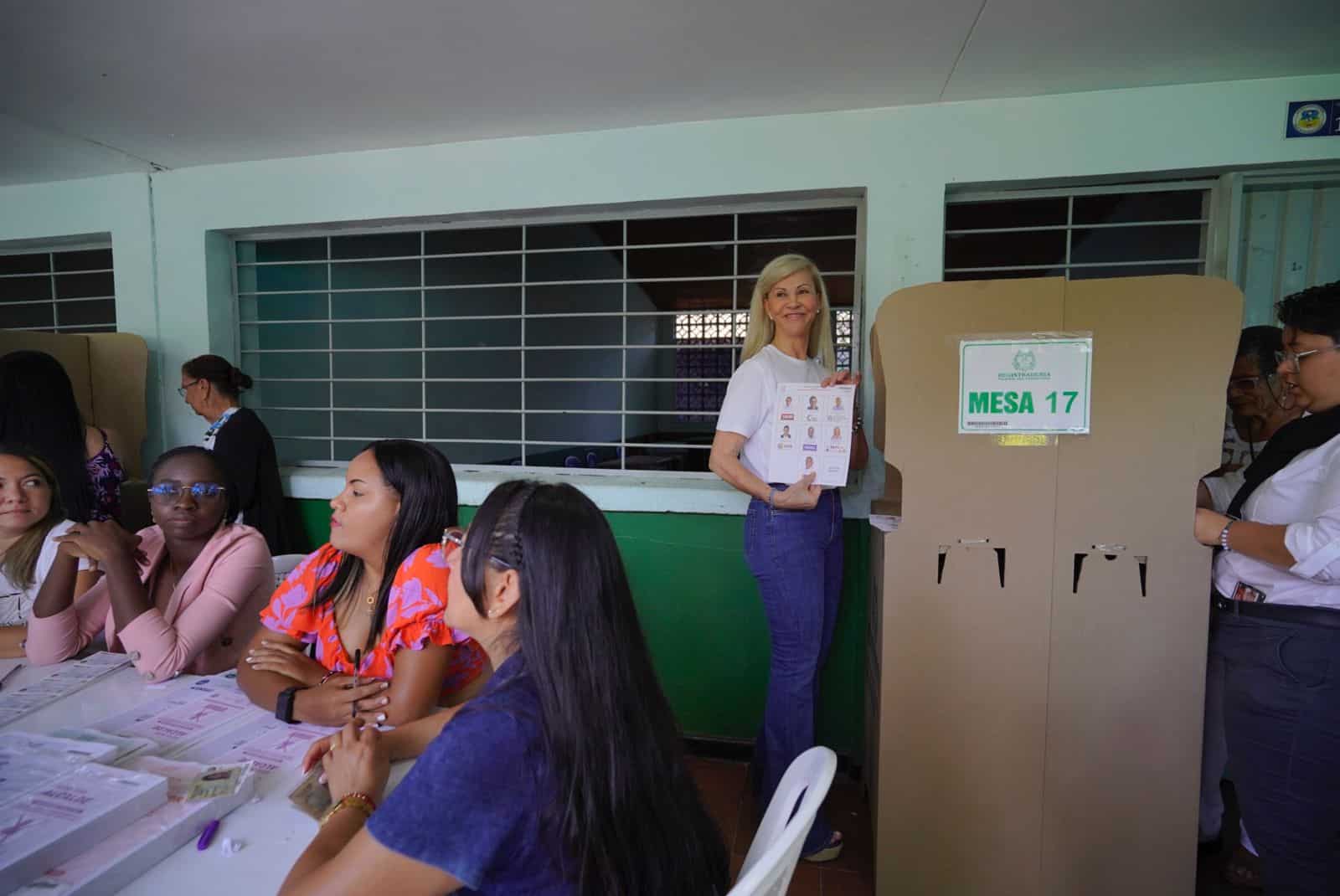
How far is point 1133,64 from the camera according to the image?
215cm

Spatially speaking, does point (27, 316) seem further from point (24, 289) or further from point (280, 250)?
point (280, 250)

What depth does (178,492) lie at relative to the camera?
1.77 m

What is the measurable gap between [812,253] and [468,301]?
2.85 metres

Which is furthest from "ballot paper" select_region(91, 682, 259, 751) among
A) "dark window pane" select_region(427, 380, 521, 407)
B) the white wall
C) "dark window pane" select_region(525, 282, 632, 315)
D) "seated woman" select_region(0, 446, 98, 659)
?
"dark window pane" select_region(525, 282, 632, 315)

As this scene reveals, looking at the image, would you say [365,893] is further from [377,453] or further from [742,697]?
[742,697]

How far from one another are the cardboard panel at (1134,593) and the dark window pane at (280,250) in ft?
12.2

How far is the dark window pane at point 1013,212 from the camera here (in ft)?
8.74

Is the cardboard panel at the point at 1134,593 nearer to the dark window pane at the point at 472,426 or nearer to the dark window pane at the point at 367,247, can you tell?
the dark window pane at the point at 472,426

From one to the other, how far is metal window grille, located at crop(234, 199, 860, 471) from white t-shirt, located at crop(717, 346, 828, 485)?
1.01 feet

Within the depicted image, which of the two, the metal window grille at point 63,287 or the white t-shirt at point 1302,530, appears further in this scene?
the metal window grille at point 63,287

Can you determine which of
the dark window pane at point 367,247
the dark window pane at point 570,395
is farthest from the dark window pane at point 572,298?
the dark window pane at point 367,247

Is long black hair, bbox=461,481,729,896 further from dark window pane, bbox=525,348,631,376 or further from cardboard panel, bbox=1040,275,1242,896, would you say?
dark window pane, bbox=525,348,631,376

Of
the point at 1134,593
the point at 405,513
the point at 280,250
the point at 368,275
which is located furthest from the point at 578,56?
the point at 368,275

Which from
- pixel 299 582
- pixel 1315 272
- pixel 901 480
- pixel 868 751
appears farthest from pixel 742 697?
pixel 1315 272
